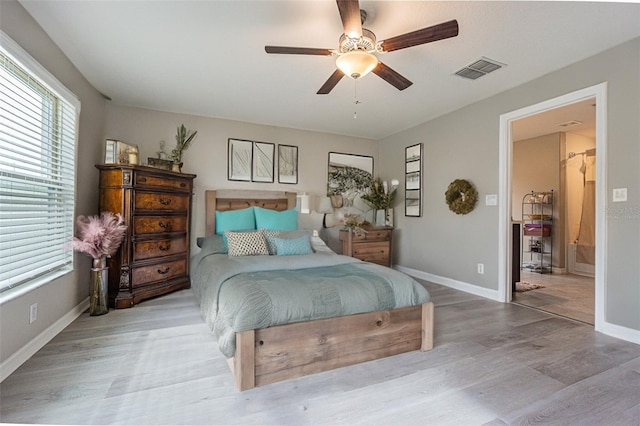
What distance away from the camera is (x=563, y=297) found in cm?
369

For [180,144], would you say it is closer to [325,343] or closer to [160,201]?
[160,201]

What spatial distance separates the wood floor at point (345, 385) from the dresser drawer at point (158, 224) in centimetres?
107

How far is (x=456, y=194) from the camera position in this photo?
3.94 metres

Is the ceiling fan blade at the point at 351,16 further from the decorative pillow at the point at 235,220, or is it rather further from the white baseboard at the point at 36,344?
the white baseboard at the point at 36,344

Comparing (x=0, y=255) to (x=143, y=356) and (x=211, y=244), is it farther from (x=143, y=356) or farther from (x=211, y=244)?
(x=211, y=244)

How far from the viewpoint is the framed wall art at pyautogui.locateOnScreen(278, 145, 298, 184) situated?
4715mm

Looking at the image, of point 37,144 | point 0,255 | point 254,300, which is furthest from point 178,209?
point 254,300

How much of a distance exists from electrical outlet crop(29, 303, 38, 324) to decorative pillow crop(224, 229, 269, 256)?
4.89 feet

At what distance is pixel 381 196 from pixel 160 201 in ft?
11.1

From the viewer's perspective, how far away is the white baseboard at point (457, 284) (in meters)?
3.55

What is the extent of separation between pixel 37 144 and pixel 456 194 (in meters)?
4.36

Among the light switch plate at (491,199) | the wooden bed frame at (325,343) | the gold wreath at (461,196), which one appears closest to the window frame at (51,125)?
the wooden bed frame at (325,343)

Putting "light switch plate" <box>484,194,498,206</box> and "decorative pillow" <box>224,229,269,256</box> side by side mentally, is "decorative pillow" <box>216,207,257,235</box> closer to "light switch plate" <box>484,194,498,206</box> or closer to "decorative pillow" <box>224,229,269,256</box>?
"decorative pillow" <box>224,229,269,256</box>

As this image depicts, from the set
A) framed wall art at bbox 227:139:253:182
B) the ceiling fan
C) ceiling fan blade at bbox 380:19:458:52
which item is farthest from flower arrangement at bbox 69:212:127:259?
ceiling fan blade at bbox 380:19:458:52
